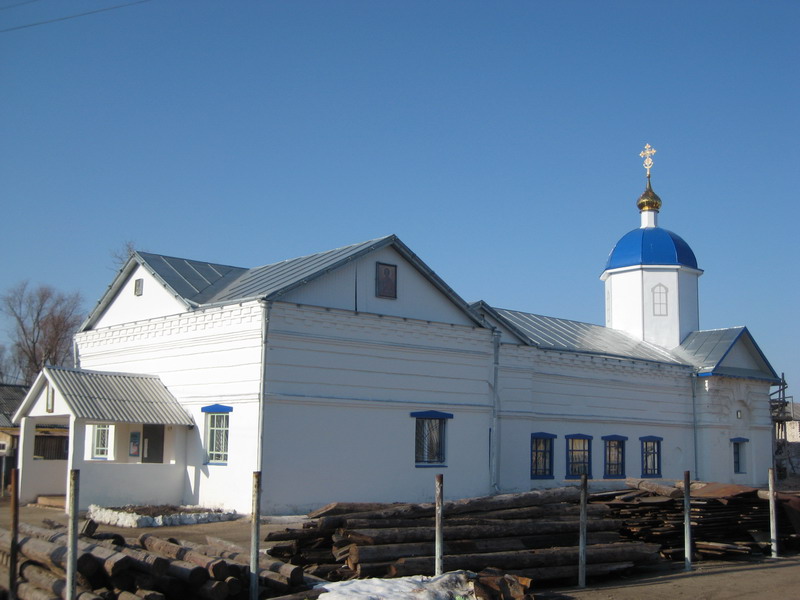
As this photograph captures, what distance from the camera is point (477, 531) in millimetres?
12805

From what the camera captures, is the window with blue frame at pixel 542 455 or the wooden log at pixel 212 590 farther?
the window with blue frame at pixel 542 455

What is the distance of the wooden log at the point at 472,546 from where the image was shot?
11.6 meters

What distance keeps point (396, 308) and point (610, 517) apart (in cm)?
839

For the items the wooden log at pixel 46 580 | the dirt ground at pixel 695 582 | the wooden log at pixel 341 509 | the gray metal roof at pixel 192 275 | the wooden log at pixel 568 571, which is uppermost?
the gray metal roof at pixel 192 275

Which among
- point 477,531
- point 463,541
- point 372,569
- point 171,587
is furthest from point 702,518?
point 171,587

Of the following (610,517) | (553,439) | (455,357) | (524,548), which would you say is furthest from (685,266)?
(524,548)

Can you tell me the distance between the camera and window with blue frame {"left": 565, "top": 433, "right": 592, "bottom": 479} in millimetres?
27859

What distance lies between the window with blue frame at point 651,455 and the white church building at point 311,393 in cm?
128

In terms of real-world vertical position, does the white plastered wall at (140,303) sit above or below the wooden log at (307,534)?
above

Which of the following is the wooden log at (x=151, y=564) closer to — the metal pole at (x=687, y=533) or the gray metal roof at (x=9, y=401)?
the metal pole at (x=687, y=533)

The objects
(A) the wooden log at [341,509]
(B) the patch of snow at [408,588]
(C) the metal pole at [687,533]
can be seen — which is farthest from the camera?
(C) the metal pole at [687,533]

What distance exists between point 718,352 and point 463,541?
23.3 metres

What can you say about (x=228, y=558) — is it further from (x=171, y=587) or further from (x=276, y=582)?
(x=171, y=587)

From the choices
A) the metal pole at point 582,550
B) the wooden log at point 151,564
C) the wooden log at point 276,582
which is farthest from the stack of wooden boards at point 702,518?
the wooden log at point 151,564
